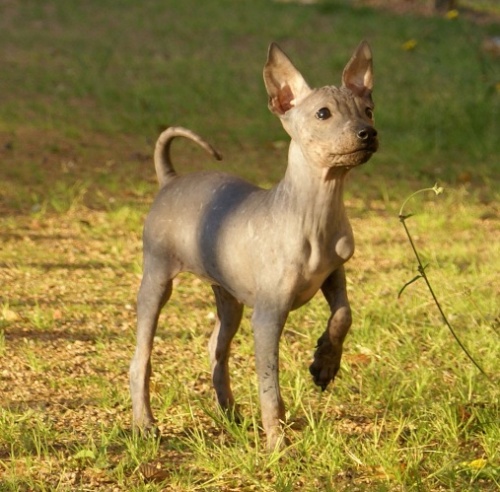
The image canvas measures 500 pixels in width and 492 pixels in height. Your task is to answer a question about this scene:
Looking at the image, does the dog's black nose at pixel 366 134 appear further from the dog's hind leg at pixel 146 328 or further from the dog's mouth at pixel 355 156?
the dog's hind leg at pixel 146 328

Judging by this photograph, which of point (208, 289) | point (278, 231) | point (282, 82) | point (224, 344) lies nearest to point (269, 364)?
point (278, 231)

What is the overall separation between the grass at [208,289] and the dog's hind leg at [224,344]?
12 cm

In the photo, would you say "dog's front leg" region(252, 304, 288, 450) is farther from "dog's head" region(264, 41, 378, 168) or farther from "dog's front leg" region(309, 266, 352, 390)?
"dog's head" region(264, 41, 378, 168)

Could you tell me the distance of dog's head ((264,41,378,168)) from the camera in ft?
12.5

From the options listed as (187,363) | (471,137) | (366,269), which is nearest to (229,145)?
(471,137)

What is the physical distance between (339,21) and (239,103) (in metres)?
4.94

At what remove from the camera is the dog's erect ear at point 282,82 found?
4074 millimetres

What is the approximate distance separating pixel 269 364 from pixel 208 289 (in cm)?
249

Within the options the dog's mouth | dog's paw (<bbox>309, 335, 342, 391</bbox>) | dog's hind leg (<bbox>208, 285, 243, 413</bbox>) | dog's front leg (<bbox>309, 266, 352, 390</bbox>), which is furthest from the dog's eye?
dog's hind leg (<bbox>208, 285, 243, 413</bbox>)

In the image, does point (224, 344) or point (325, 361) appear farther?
point (224, 344)

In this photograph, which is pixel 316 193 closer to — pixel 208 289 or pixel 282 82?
pixel 282 82

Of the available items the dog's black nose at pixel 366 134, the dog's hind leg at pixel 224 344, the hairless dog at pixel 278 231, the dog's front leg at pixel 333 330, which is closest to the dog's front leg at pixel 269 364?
the hairless dog at pixel 278 231

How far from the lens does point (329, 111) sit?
3902mm

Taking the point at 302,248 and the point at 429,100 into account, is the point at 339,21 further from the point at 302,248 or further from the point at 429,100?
the point at 302,248
